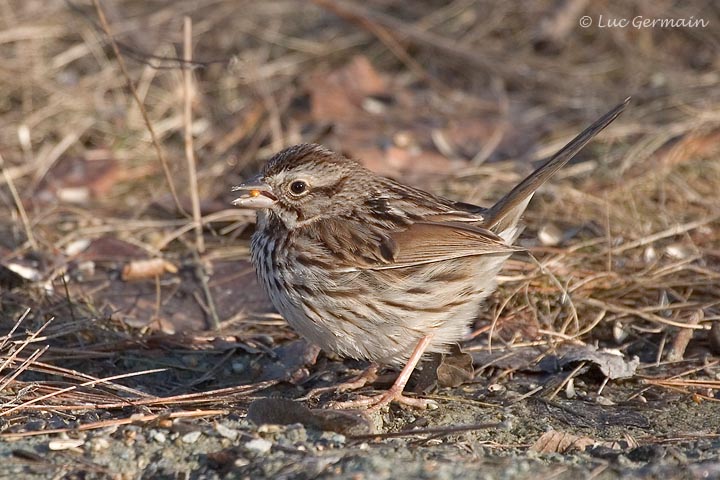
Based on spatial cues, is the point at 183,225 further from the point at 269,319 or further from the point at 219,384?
the point at 219,384

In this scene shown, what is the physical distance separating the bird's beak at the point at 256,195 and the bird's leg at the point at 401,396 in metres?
0.85

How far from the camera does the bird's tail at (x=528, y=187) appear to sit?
13.3 feet

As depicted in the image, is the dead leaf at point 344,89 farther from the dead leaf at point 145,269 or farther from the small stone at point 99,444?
the small stone at point 99,444

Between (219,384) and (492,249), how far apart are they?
4.31 ft

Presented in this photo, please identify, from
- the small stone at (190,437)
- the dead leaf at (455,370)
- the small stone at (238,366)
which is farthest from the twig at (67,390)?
the dead leaf at (455,370)

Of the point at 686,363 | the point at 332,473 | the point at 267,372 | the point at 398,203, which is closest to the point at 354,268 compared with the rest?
the point at 398,203

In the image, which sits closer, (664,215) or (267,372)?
(267,372)

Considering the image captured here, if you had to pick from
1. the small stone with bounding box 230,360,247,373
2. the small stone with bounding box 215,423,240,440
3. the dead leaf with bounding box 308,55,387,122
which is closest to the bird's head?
the small stone with bounding box 230,360,247,373

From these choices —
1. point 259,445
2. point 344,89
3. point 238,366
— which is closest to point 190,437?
point 259,445

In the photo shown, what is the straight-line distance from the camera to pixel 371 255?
396 cm

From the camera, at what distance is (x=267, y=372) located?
4.36 metres

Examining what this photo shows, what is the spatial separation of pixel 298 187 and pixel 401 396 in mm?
958

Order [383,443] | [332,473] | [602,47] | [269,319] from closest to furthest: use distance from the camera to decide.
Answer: [332,473] < [383,443] < [269,319] < [602,47]

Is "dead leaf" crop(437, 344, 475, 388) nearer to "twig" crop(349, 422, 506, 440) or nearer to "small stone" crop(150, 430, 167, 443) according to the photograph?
"twig" crop(349, 422, 506, 440)
